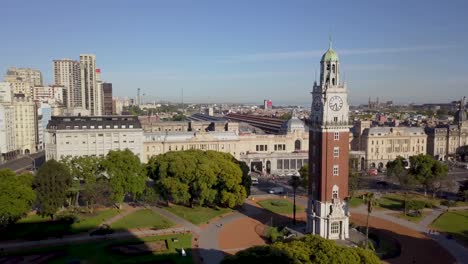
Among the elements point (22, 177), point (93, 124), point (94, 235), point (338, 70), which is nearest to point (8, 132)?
point (93, 124)

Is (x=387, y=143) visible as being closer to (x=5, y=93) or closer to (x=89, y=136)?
(x=89, y=136)

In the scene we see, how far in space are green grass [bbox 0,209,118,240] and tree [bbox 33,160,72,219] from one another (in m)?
2.29

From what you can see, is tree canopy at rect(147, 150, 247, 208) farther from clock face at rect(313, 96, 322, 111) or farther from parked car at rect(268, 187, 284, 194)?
clock face at rect(313, 96, 322, 111)

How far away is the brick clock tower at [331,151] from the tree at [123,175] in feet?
122

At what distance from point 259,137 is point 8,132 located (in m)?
96.0

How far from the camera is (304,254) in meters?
37.0

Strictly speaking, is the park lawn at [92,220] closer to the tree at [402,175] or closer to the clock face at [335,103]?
the clock face at [335,103]

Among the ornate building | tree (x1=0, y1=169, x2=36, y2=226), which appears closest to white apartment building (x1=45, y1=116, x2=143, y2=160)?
tree (x1=0, y1=169, x2=36, y2=226)

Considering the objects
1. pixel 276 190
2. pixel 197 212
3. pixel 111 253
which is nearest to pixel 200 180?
pixel 197 212

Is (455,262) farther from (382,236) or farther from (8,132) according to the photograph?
(8,132)

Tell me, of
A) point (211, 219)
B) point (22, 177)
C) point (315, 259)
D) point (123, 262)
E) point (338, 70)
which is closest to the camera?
point (315, 259)

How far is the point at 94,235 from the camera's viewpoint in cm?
6856

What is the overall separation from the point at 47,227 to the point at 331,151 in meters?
52.1

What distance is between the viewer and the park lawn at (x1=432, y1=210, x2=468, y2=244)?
70.6m
